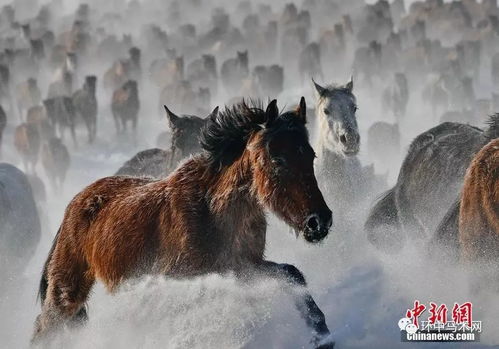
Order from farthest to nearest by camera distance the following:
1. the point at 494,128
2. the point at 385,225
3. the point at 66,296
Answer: the point at 385,225
the point at 494,128
the point at 66,296

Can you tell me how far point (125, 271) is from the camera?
5.87 m

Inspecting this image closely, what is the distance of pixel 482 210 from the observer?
19.5ft

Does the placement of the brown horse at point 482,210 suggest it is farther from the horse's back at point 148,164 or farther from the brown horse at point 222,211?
the horse's back at point 148,164

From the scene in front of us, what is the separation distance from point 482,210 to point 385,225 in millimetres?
3767

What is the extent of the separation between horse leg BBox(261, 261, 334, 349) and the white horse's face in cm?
375

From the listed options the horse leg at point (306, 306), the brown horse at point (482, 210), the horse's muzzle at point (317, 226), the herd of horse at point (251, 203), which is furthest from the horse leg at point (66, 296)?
the brown horse at point (482, 210)

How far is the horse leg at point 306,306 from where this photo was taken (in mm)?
5324

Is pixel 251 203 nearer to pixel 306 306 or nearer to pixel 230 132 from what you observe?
pixel 230 132

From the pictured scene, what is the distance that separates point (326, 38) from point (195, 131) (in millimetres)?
48879

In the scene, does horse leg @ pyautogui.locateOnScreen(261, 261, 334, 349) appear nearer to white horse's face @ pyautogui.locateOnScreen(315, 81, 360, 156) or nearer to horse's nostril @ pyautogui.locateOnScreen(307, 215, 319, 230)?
horse's nostril @ pyautogui.locateOnScreen(307, 215, 319, 230)

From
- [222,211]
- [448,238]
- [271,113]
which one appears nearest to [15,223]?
[448,238]

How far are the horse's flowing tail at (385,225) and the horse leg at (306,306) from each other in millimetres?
4030

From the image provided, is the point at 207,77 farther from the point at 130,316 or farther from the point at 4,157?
the point at 130,316

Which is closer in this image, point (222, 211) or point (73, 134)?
point (222, 211)
